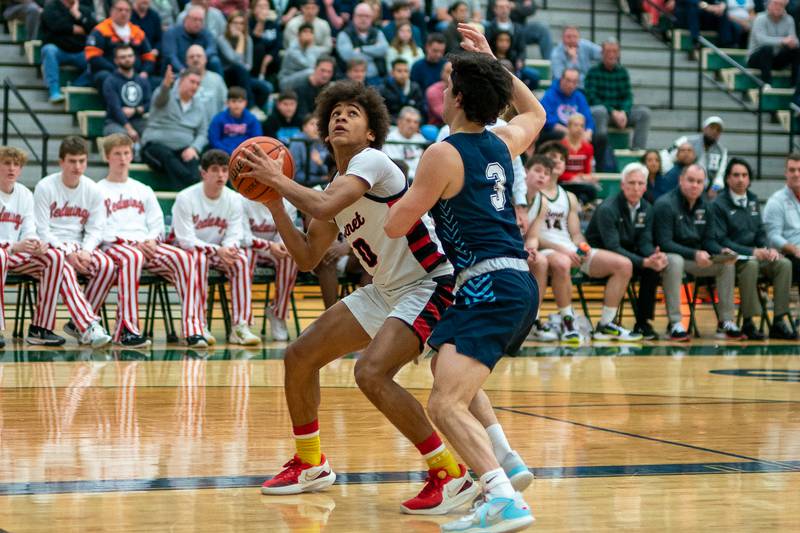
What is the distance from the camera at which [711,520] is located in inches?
160

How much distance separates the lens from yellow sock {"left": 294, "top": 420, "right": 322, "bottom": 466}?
4590mm

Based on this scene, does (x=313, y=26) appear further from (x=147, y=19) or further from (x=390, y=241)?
(x=390, y=241)

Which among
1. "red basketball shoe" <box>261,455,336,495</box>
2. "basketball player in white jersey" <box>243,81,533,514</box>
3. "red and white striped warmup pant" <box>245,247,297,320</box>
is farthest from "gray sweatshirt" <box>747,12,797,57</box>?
"red basketball shoe" <box>261,455,336,495</box>

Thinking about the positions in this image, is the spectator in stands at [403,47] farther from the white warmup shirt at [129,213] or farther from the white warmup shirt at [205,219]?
the white warmup shirt at [129,213]

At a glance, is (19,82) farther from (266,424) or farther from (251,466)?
(251,466)

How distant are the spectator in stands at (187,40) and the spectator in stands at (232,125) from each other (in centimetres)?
132

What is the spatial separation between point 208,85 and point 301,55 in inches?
53.1

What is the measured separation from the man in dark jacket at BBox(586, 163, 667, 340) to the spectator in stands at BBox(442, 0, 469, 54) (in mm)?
4245

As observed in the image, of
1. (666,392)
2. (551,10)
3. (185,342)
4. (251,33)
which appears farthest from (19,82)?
(666,392)

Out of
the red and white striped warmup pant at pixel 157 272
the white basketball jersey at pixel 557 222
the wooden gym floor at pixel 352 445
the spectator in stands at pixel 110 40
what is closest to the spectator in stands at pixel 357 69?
the spectator in stands at pixel 110 40

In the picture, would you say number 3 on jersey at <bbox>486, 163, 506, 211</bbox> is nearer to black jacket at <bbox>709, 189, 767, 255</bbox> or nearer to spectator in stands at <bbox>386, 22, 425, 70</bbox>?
black jacket at <bbox>709, 189, 767, 255</bbox>

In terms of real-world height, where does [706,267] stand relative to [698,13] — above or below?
below

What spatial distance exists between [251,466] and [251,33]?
1019 cm

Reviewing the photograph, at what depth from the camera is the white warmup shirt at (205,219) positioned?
10094mm
